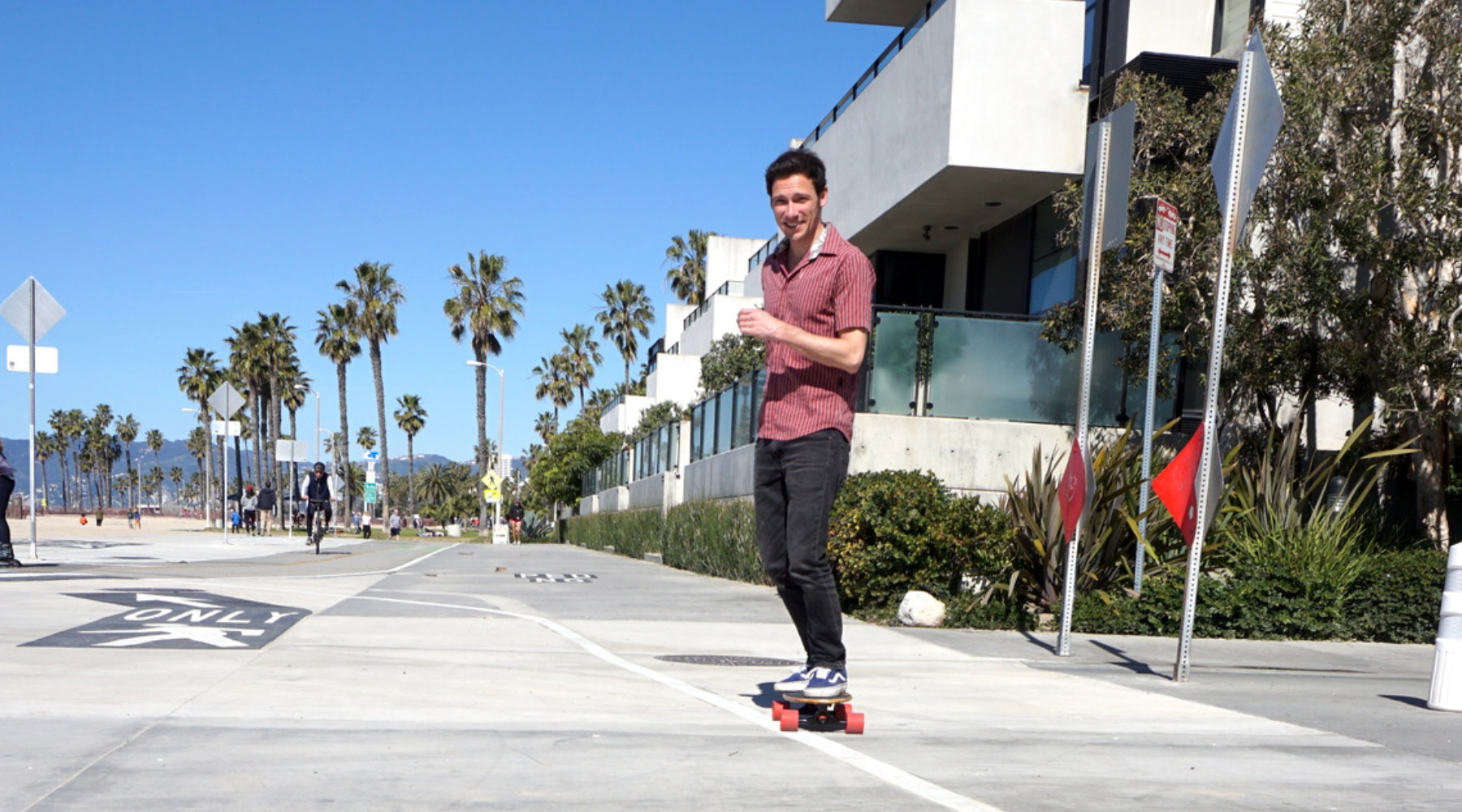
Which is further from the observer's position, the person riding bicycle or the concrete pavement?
the person riding bicycle

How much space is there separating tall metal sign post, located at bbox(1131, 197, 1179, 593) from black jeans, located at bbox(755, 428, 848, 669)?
174 inches

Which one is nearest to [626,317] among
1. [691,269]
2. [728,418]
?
[691,269]

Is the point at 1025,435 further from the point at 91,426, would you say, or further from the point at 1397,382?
the point at 91,426

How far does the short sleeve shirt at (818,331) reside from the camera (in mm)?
4961

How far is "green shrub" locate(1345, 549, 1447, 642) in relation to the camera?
34.4 ft

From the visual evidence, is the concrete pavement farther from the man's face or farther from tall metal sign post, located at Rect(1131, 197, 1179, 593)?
the man's face

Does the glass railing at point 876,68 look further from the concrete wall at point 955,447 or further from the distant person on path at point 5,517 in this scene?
the distant person on path at point 5,517

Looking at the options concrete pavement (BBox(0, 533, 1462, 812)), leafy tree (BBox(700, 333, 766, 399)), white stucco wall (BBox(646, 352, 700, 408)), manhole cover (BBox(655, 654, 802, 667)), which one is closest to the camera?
concrete pavement (BBox(0, 533, 1462, 812))

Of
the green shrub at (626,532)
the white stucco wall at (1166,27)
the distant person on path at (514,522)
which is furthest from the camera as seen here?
the distant person on path at (514,522)

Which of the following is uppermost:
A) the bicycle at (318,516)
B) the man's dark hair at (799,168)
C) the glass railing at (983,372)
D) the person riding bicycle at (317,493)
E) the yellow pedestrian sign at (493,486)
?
the man's dark hair at (799,168)

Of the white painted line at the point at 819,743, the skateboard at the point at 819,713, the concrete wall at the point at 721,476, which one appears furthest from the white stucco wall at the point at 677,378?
the skateboard at the point at 819,713

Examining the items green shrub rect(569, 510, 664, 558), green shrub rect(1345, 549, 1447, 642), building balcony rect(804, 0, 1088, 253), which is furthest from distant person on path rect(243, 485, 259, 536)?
green shrub rect(1345, 549, 1447, 642)

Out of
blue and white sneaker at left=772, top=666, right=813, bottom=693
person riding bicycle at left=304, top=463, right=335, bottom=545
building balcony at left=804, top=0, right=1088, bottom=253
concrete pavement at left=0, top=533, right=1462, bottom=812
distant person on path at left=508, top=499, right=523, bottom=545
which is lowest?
distant person on path at left=508, top=499, right=523, bottom=545

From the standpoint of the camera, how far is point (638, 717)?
5168mm
